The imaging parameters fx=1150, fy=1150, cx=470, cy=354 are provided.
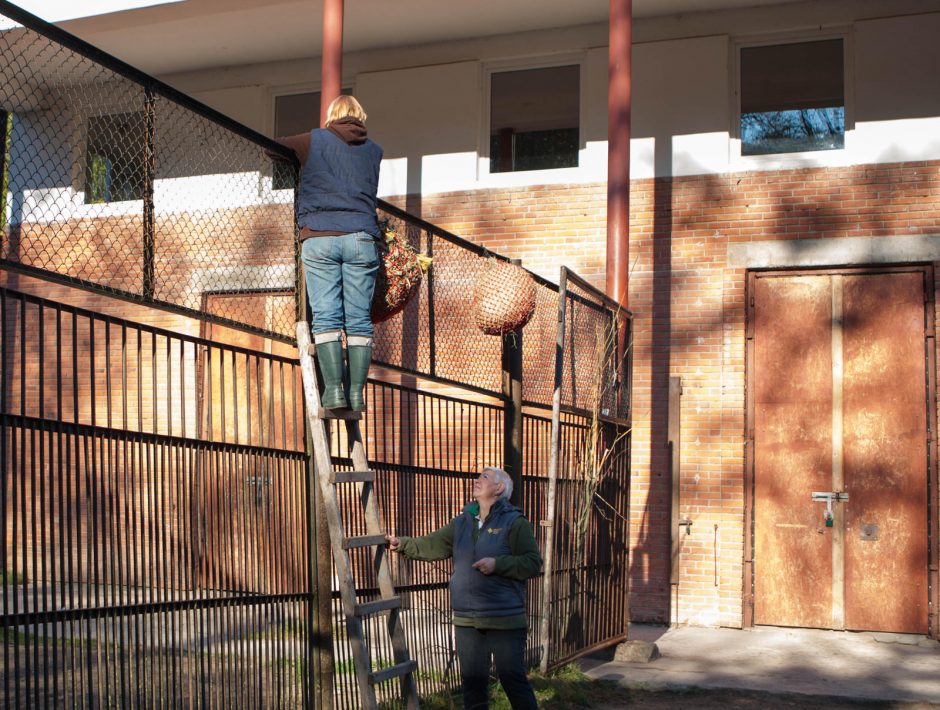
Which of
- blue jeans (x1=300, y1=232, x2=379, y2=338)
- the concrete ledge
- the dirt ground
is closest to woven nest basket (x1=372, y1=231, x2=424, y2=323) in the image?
blue jeans (x1=300, y1=232, x2=379, y2=338)

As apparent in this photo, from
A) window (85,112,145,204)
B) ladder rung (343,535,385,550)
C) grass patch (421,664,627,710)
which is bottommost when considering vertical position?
grass patch (421,664,627,710)

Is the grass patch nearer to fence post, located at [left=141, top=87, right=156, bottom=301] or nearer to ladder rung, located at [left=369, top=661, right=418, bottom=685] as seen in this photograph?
ladder rung, located at [left=369, top=661, right=418, bottom=685]

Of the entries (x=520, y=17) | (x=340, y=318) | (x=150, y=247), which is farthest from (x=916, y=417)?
(x=150, y=247)

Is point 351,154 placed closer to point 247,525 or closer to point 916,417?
point 247,525

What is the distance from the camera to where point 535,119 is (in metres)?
12.6

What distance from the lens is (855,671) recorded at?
30.2 ft

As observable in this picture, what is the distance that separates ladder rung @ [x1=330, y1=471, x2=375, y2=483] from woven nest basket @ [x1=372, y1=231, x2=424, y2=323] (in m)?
0.89

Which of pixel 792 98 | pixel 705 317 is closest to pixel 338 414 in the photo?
pixel 705 317

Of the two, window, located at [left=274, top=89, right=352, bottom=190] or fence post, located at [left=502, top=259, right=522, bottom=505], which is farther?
window, located at [left=274, top=89, right=352, bottom=190]

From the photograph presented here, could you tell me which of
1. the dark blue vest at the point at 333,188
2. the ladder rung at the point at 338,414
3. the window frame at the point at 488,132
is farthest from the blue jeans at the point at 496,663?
the window frame at the point at 488,132

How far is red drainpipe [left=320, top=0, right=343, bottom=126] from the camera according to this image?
1069 cm

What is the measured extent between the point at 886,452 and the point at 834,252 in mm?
1997

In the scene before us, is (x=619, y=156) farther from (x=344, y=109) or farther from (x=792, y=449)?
(x=344, y=109)

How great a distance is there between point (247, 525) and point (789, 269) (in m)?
7.52
